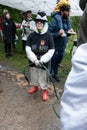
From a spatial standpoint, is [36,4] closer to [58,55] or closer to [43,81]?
[58,55]

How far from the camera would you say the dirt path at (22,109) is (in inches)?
192

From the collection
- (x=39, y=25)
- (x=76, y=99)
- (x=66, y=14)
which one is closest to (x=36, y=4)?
(x=66, y=14)

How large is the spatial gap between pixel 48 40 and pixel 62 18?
907mm

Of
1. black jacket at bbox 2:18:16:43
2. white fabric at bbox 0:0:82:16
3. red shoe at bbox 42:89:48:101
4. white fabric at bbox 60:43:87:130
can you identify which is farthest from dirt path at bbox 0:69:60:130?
white fabric at bbox 0:0:82:16

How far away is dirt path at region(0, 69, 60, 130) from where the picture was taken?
192 inches

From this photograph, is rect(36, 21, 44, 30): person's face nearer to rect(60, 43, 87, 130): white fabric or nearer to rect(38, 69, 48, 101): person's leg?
rect(38, 69, 48, 101): person's leg

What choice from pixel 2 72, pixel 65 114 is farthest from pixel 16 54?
pixel 65 114

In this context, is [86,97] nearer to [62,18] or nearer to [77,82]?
[77,82]

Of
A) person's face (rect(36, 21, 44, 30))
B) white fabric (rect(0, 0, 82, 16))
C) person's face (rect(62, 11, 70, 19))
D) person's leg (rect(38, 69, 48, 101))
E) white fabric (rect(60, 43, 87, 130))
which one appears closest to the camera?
white fabric (rect(60, 43, 87, 130))

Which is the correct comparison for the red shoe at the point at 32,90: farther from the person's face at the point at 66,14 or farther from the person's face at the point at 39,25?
the person's face at the point at 66,14

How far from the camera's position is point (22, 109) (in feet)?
17.8

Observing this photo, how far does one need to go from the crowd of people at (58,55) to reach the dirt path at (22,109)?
225 millimetres

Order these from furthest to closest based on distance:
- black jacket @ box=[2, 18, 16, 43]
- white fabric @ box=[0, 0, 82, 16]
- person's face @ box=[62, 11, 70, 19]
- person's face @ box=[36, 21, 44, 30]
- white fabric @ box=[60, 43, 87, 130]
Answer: white fabric @ box=[0, 0, 82, 16], black jacket @ box=[2, 18, 16, 43], person's face @ box=[62, 11, 70, 19], person's face @ box=[36, 21, 44, 30], white fabric @ box=[60, 43, 87, 130]

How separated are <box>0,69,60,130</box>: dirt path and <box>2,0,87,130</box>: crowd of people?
0.74ft
